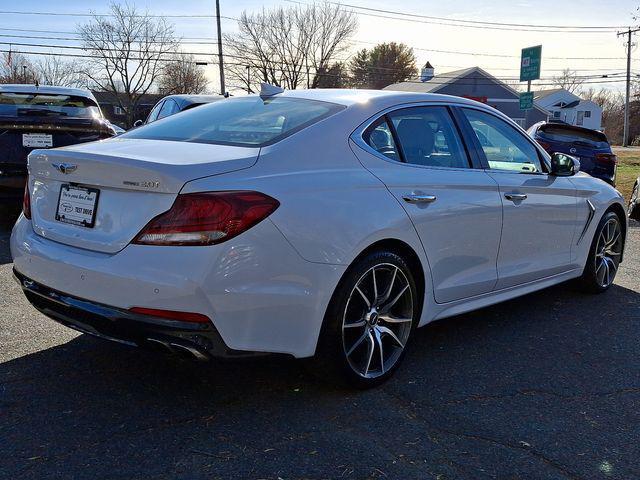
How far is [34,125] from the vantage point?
7059mm

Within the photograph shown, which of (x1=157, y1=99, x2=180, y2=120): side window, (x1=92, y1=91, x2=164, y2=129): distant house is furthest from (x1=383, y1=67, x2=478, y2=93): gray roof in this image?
(x1=157, y1=99, x2=180, y2=120): side window

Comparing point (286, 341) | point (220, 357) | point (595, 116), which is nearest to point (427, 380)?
point (286, 341)

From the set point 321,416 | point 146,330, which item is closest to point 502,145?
point 321,416

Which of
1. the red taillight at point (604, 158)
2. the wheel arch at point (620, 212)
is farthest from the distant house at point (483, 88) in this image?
the wheel arch at point (620, 212)

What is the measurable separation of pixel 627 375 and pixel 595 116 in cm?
7926

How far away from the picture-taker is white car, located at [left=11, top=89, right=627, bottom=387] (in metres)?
2.65

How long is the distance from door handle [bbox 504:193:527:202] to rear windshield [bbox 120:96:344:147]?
1.34 m

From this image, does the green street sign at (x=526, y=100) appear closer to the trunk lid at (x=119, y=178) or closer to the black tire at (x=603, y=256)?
the black tire at (x=603, y=256)

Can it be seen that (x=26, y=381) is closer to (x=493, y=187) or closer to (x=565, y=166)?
(x=493, y=187)

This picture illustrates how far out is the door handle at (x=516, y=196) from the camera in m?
4.08

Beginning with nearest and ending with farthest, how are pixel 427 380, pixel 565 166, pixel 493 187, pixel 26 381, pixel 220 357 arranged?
pixel 220 357 < pixel 26 381 < pixel 427 380 < pixel 493 187 < pixel 565 166

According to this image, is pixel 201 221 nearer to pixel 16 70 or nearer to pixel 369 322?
pixel 369 322

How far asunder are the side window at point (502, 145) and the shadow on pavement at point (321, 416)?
1.23m

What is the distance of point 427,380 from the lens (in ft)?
11.6
